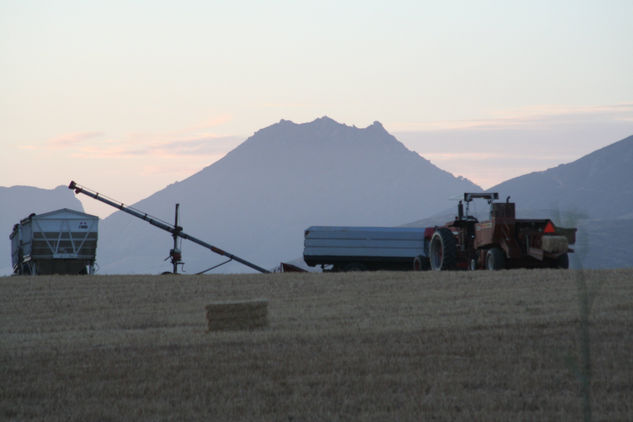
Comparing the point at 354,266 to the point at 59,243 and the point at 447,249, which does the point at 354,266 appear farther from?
the point at 59,243

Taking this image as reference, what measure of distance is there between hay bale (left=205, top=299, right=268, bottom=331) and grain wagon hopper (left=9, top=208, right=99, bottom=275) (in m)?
29.0

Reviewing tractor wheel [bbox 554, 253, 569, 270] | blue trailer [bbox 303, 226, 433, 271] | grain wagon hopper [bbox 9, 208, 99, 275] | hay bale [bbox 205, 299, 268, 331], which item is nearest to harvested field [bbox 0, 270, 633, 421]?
hay bale [bbox 205, 299, 268, 331]

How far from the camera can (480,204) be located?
2983cm

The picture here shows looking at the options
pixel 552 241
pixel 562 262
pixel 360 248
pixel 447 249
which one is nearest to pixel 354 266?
pixel 360 248

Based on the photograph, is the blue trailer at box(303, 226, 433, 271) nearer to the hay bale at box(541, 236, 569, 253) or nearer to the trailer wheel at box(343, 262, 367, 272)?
the trailer wheel at box(343, 262, 367, 272)

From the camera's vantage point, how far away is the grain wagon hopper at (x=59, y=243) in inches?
1745

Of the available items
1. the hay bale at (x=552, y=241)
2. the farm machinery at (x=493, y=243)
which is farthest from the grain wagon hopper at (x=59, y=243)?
the hay bale at (x=552, y=241)

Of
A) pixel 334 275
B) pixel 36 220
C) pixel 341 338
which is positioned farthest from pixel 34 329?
pixel 36 220

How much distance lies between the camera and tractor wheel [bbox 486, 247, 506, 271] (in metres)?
27.8

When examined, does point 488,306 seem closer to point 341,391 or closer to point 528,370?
point 528,370

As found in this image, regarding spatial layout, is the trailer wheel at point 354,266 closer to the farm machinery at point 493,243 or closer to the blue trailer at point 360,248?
the blue trailer at point 360,248

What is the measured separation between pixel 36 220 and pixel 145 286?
17.8 metres

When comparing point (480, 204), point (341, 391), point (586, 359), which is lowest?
point (341, 391)

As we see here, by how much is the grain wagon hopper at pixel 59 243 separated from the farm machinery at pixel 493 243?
21.0m
